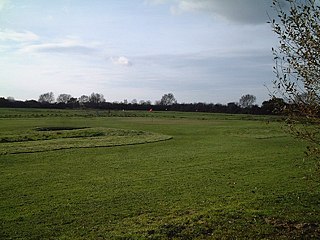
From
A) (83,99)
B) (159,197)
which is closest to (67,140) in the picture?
(159,197)

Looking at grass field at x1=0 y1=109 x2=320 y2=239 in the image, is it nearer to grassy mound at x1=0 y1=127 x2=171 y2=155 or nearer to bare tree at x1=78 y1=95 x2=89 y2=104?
grassy mound at x1=0 y1=127 x2=171 y2=155

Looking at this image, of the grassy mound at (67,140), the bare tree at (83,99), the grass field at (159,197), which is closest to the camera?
the grass field at (159,197)

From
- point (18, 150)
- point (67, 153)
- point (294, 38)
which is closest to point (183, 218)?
point (294, 38)

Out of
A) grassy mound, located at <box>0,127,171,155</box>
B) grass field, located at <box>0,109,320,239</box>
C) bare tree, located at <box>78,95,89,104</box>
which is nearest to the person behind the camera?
grass field, located at <box>0,109,320,239</box>

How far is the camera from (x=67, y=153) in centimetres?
2686

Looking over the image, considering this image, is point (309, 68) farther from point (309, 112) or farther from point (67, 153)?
point (67, 153)

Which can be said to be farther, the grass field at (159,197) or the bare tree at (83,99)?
the bare tree at (83,99)

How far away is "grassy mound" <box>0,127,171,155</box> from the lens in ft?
97.5

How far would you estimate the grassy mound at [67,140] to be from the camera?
29.7 metres

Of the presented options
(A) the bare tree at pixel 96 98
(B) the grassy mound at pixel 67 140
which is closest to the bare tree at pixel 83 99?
(A) the bare tree at pixel 96 98

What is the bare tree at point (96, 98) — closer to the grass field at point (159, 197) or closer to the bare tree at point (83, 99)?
the bare tree at point (83, 99)

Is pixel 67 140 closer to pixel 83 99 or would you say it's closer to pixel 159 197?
pixel 159 197

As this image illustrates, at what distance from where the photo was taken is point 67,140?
36469mm

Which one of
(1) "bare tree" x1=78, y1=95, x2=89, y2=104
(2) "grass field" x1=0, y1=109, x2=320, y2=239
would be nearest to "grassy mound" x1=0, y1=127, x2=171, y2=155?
(2) "grass field" x1=0, y1=109, x2=320, y2=239
